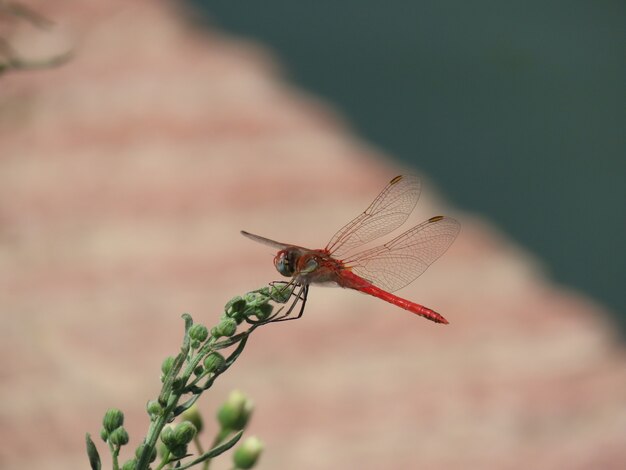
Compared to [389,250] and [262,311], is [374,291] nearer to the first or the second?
[389,250]

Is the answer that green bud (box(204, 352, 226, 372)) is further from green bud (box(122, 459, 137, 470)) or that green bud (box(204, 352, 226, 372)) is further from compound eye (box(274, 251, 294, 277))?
compound eye (box(274, 251, 294, 277))

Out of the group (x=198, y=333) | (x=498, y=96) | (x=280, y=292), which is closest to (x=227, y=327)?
(x=198, y=333)

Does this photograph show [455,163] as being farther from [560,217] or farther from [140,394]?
[140,394]

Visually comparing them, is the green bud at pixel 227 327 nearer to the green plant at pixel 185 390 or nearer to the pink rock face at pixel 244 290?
the green plant at pixel 185 390

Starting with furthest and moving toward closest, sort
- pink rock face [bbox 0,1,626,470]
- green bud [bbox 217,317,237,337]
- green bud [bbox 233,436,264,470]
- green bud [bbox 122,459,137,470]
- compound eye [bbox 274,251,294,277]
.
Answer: pink rock face [bbox 0,1,626,470] → compound eye [bbox 274,251,294,277] → green bud [bbox 233,436,264,470] → green bud [bbox 217,317,237,337] → green bud [bbox 122,459,137,470]

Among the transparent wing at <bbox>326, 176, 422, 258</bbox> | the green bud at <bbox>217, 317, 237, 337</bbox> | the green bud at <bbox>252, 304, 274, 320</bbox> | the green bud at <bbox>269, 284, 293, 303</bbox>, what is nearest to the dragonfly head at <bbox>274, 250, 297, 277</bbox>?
the green bud at <bbox>269, 284, 293, 303</bbox>
